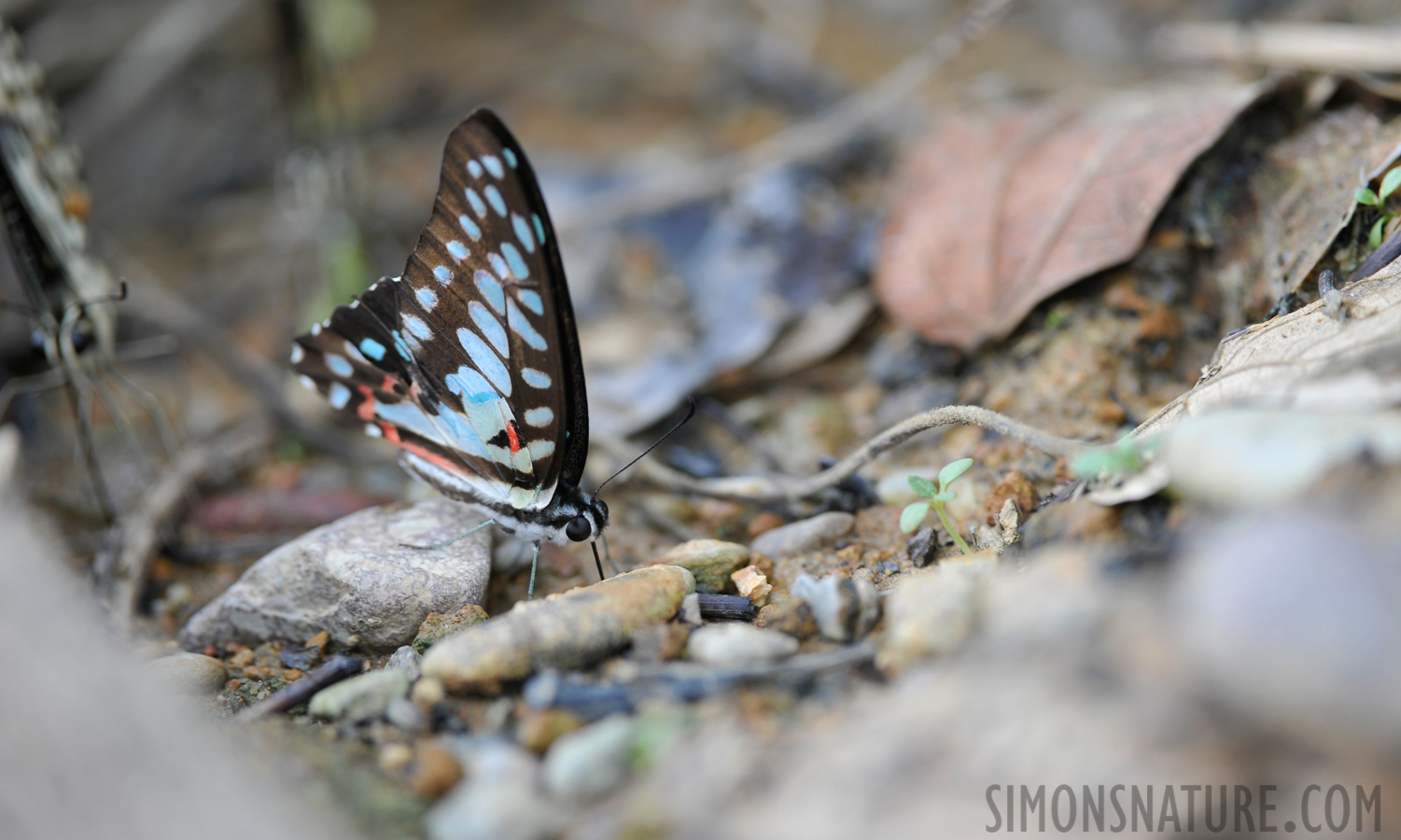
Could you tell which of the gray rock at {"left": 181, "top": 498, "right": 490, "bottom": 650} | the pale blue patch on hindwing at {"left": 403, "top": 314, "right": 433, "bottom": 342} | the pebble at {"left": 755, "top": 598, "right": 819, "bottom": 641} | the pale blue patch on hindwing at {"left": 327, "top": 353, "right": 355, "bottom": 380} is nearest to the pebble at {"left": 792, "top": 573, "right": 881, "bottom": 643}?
the pebble at {"left": 755, "top": 598, "right": 819, "bottom": 641}

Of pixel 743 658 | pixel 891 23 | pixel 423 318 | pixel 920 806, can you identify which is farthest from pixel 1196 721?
pixel 891 23

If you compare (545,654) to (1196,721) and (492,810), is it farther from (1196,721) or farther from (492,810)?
(1196,721)

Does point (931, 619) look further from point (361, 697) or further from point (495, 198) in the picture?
point (495, 198)

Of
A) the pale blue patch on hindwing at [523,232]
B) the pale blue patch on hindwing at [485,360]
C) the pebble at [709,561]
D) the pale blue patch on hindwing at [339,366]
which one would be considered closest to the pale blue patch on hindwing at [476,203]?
the pale blue patch on hindwing at [523,232]

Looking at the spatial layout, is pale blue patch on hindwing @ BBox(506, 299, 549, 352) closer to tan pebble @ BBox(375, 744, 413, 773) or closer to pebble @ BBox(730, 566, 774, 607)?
pebble @ BBox(730, 566, 774, 607)

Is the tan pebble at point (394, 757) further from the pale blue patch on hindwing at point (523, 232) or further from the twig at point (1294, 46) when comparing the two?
the twig at point (1294, 46)

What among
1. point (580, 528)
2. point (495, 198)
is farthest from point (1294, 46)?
point (580, 528)
